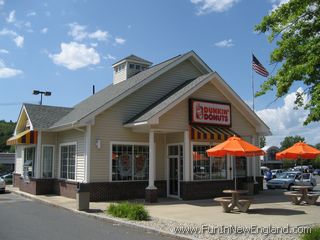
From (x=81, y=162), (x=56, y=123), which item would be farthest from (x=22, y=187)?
(x=81, y=162)

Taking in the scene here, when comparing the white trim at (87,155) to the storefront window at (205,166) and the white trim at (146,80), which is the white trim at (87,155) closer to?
the white trim at (146,80)

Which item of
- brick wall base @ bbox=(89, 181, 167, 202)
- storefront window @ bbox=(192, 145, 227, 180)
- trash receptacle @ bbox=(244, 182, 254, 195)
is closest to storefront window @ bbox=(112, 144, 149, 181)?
brick wall base @ bbox=(89, 181, 167, 202)

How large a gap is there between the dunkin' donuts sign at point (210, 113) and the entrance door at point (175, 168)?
5.82 ft

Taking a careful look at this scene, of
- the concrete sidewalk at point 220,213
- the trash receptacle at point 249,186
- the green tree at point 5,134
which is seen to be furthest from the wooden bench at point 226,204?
the green tree at point 5,134

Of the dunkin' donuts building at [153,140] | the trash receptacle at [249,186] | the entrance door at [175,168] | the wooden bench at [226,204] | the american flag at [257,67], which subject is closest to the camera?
the wooden bench at [226,204]

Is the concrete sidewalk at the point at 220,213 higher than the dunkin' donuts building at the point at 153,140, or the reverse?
the dunkin' donuts building at the point at 153,140

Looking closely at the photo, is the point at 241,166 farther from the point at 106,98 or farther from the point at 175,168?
the point at 106,98

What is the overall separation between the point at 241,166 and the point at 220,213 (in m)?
8.71

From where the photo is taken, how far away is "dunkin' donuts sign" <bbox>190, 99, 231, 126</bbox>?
19.8 m

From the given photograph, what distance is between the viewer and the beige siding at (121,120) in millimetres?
19009

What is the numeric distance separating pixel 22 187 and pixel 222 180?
41.7 feet

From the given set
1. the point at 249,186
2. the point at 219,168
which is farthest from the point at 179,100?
the point at 249,186

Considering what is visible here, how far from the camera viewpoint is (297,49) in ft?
28.6

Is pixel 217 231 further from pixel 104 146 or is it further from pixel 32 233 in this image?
pixel 104 146
